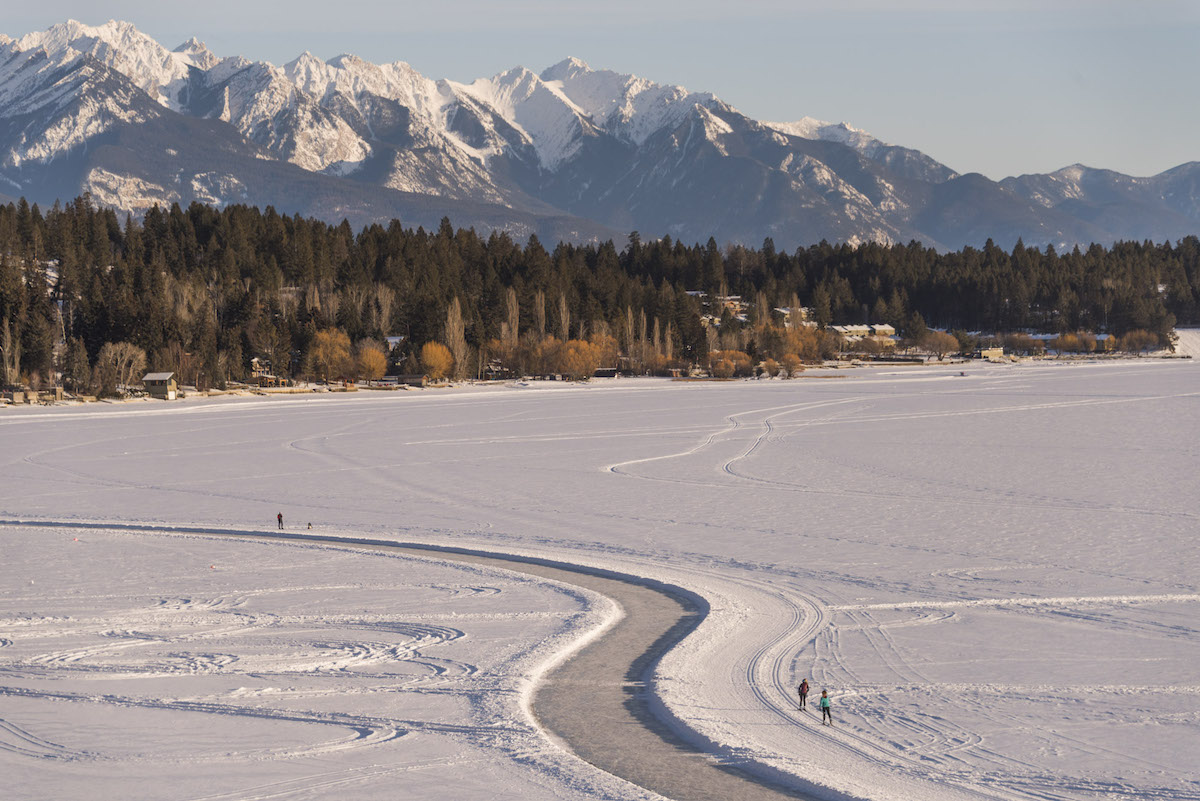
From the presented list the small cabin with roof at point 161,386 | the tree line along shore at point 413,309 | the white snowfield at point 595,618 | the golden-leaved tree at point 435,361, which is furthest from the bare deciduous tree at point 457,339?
the white snowfield at point 595,618

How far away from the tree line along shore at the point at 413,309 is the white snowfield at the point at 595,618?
179 ft

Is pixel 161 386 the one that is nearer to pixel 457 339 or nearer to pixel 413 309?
pixel 413 309

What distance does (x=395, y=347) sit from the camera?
403ft

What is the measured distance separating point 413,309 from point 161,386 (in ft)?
→ 102

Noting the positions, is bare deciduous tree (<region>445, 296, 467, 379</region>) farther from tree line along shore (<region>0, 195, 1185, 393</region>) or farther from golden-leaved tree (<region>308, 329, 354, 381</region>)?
golden-leaved tree (<region>308, 329, 354, 381</region>)

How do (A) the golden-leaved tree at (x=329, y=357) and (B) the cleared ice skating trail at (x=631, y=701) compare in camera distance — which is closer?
(B) the cleared ice skating trail at (x=631, y=701)

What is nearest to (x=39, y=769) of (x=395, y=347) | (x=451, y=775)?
(x=451, y=775)

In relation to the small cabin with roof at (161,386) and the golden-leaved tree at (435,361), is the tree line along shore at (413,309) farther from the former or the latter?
the small cabin with roof at (161,386)

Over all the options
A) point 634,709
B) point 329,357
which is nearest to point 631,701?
point 634,709

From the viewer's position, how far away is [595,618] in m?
21.1

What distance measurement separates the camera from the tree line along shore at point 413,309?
100m

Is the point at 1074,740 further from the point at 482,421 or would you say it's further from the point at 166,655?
the point at 482,421

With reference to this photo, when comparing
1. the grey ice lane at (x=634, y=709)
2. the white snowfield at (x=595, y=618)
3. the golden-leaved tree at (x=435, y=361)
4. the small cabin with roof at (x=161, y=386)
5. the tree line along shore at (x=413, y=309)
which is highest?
the tree line along shore at (x=413, y=309)

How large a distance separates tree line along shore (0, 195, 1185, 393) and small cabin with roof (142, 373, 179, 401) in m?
1.99
